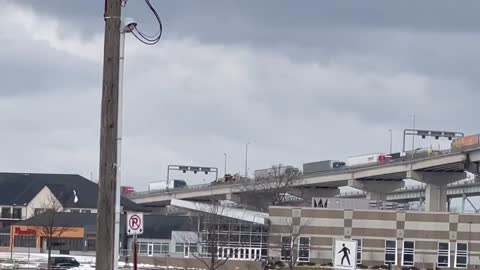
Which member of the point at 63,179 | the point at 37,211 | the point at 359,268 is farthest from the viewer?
the point at 63,179

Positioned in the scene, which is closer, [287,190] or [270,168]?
[287,190]

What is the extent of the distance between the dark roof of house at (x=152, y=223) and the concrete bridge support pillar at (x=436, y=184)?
32.5m

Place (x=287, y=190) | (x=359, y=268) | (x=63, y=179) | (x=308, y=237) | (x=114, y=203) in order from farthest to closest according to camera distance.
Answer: (x=287, y=190), (x=63, y=179), (x=308, y=237), (x=359, y=268), (x=114, y=203)

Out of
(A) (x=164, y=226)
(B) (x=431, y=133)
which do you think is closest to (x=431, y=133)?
(B) (x=431, y=133)

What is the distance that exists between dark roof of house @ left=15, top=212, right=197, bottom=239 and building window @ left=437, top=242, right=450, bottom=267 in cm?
2845

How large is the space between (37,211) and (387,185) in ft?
162

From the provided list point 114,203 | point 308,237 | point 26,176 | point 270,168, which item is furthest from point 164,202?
point 114,203

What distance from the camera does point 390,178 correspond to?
13738 cm

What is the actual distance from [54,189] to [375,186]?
147 ft

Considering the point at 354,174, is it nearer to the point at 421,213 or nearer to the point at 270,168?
the point at 270,168

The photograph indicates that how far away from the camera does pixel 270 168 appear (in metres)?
154

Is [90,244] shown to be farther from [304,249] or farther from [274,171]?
Result: [274,171]

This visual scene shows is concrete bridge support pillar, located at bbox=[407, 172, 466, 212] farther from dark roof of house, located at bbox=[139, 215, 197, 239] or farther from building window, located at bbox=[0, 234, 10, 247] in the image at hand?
building window, located at bbox=[0, 234, 10, 247]

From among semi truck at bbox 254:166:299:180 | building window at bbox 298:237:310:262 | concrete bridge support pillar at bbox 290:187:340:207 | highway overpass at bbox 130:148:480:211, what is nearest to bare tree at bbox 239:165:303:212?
semi truck at bbox 254:166:299:180
